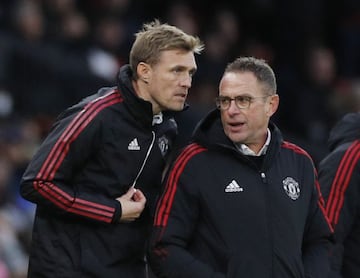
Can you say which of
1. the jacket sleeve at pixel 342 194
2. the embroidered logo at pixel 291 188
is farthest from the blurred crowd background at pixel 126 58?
the embroidered logo at pixel 291 188

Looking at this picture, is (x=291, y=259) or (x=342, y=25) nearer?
(x=291, y=259)

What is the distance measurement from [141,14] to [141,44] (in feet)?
25.8

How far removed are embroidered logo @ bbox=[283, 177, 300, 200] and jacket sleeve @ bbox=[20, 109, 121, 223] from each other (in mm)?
805

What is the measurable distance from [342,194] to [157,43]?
1.25 m

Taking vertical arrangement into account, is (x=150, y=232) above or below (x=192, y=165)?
below

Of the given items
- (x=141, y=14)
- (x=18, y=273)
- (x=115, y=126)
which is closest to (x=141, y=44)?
(x=115, y=126)

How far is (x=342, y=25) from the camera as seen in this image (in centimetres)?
1504

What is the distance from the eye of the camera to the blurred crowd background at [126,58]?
1047 cm

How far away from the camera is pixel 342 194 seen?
21.0 ft

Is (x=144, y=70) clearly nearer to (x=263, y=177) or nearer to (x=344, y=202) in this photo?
(x=263, y=177)

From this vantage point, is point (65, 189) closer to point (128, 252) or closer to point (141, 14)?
point (128, 252)

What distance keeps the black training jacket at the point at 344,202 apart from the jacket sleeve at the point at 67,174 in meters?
1.17

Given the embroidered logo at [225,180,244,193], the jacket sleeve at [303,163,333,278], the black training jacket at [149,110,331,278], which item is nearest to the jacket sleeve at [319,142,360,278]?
the jacket sleeve at [303,163,333,278]

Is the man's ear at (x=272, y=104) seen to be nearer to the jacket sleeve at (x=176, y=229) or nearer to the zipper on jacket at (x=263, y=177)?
the zipper on jacket at (x=263, y=177)
